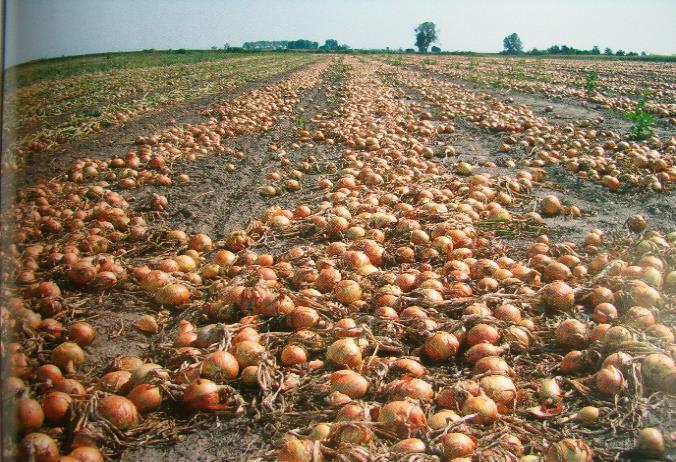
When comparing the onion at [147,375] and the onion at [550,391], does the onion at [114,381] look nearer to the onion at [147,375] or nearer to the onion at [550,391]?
the onion at [147,375]

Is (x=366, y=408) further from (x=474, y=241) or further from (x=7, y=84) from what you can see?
(x=474, y=241)

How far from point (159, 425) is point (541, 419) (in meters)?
1.62

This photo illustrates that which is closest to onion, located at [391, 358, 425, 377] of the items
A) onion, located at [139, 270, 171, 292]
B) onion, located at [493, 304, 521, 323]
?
onion, located at [493, 304, 521, 323]

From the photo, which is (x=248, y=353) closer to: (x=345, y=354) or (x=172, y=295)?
(x=345, y=354)

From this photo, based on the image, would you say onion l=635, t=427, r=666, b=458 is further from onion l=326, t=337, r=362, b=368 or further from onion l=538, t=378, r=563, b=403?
onion l=326, t=337, r=362, b=368

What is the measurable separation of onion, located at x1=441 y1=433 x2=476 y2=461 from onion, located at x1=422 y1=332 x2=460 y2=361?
2.05 feet

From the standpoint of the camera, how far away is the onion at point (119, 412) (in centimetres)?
190

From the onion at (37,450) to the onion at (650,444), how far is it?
2.10 m

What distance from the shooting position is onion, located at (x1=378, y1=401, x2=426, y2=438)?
1.79m

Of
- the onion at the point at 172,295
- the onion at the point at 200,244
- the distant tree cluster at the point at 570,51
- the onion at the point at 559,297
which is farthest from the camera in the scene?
the distant tree cluster at the point at 570,51

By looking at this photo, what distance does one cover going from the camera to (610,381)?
2027 millimetres

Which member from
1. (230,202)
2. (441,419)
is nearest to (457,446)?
(441,419)

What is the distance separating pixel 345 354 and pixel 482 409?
0.67 m

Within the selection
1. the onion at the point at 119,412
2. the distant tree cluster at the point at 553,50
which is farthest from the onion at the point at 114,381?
the distant tree cluster at the point at 553,50
